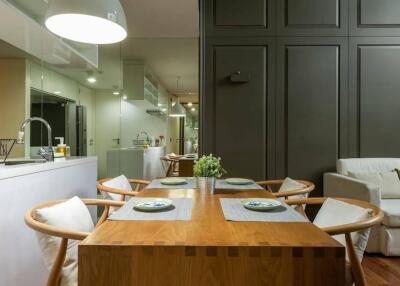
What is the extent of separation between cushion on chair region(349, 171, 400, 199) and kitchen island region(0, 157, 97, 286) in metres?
2.83

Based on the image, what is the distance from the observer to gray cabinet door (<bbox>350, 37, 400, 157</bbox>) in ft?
12.5

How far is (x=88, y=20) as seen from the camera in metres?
1.88

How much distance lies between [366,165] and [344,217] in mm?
2272

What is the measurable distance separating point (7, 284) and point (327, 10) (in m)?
3.90

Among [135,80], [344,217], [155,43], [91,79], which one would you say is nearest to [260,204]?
[344,217]

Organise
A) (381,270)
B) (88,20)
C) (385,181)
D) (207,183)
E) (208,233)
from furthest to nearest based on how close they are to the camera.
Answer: (385,181), (381,270), (207,183), (88,20), (208,233)

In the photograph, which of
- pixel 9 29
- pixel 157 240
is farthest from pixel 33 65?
pixel 157 240

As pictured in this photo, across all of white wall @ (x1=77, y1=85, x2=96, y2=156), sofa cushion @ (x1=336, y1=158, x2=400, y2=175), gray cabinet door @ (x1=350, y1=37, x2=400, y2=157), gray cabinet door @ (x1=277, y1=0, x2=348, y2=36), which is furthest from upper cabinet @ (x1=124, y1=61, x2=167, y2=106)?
sofa cushion @ (x1=336, y1=158, x2=400, y2=175)

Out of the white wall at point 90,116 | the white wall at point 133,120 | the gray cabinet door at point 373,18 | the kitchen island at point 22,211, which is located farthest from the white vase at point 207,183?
the white wall at point 90,116

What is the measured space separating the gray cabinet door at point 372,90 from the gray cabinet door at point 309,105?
0.16m

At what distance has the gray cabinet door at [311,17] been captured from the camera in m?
3.79

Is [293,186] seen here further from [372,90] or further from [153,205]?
[372,90]

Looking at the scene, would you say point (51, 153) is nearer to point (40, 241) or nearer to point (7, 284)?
point (7, 284)

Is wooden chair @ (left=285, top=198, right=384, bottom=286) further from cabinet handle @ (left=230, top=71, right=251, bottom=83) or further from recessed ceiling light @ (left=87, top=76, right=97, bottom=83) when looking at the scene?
recessed ceiling light @ (left=87, top=76, right=97, bottom=83)
